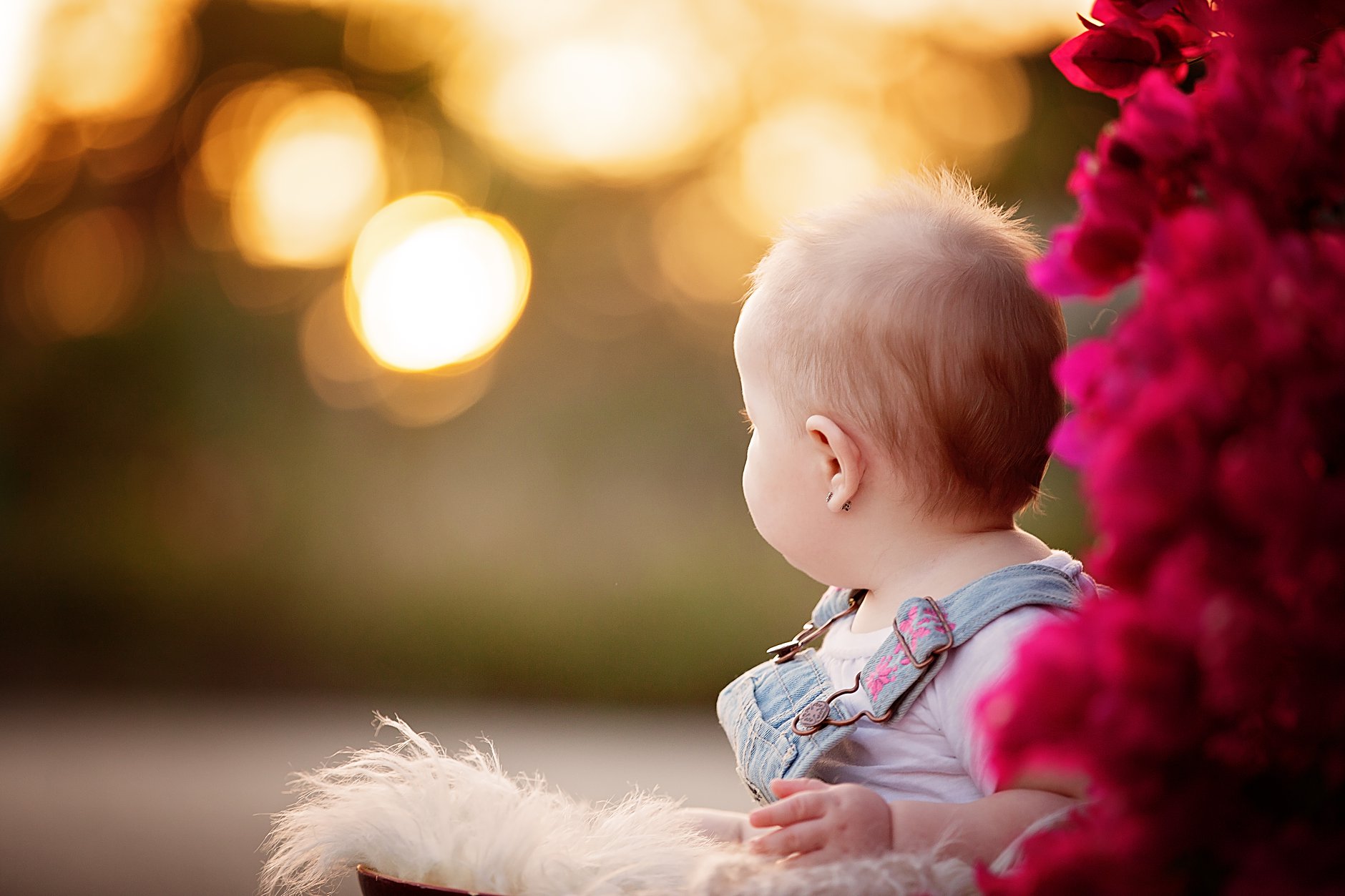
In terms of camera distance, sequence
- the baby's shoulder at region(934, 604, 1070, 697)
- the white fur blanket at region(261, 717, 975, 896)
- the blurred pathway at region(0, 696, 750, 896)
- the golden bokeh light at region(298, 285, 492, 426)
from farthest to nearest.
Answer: the golden bokeh light at region(298, 285, 492, 426)
the blurred pathway at region(0, 696, 750, 896)
the baby's shoulder at region(934, 604, 1070, 697)
the white fur blanket at region(261, 717, 975, 896)

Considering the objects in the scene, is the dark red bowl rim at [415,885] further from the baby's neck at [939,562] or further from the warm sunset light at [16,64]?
the warm sunset light at [16,64]

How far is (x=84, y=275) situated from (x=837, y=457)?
334cm

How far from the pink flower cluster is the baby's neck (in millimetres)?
346

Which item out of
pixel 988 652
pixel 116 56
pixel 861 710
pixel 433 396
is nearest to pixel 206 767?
pixel 433 396

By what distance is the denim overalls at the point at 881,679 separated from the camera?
72 cm

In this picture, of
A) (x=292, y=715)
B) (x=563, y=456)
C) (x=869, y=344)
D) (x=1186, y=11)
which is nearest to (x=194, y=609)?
(x=292, y=715)

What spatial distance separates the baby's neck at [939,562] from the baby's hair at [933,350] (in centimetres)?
2

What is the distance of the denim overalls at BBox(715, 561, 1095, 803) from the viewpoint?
0.72 m

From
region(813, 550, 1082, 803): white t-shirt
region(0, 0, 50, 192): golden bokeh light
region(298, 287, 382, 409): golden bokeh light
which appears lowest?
region(813, 550, 1082, 803): white t-shirt

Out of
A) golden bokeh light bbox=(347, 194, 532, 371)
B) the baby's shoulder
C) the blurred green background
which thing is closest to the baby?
the baby's shoulder

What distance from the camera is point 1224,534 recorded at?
386 mm

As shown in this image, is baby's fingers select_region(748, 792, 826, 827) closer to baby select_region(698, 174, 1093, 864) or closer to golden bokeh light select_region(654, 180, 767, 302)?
baby select_region(698, 174, 1093, 864)

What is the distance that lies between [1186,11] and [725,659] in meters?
2.58

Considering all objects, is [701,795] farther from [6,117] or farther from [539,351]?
[6,117]
